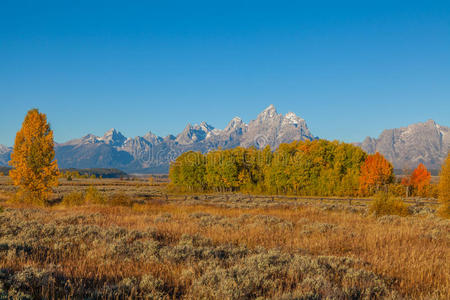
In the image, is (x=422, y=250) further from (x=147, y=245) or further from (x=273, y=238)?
(x=147, y=245)

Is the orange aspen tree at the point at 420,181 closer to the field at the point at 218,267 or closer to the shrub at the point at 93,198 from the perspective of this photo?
the field at the point at 218,267

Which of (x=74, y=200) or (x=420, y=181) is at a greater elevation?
(x=74, y=200)

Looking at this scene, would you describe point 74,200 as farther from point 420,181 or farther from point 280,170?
point 420,181

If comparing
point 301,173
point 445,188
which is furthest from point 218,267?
point 301,173

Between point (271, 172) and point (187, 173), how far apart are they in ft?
82.0

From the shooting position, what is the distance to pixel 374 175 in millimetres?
56438

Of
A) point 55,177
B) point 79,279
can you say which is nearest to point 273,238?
point 79,279

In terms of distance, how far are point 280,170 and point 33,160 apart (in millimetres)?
50193

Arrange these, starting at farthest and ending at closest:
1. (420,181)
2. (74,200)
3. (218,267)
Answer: (420,181) → (74,200) → (218,267)

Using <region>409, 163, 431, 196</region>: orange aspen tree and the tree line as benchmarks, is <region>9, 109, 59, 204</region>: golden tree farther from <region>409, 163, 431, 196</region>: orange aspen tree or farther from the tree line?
<region>409, 163, 431, 196</region>: orange aspen tree

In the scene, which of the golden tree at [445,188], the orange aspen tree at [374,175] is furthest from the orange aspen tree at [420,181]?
the golden tree at [445,188]

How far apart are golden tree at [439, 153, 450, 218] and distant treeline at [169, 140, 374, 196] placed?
4460 centimetres

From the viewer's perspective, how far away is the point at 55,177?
24.7 metres

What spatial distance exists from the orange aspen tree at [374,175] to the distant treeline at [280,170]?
3.92ft
